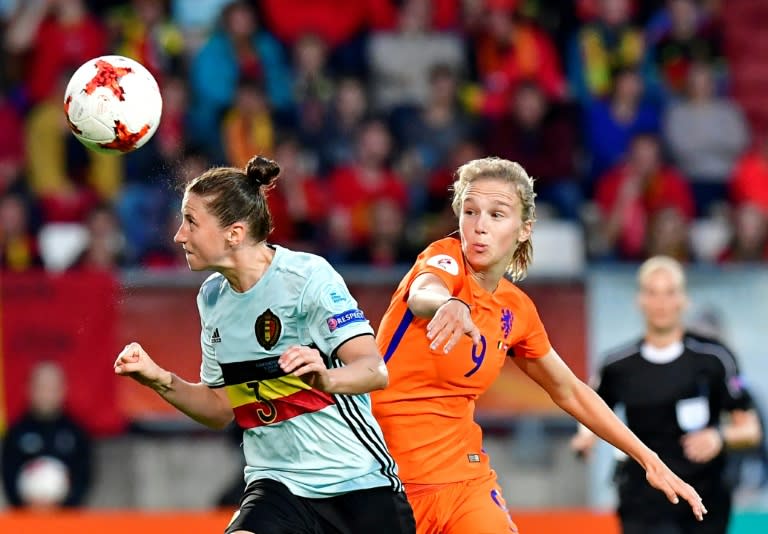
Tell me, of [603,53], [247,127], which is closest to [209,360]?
[247,127]

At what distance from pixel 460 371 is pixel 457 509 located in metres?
0.48

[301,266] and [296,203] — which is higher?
[296,203]

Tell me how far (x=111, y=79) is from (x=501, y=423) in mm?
4921

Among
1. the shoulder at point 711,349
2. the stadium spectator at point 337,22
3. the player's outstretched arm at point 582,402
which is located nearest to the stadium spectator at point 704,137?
the stadium spectator at point 337,22

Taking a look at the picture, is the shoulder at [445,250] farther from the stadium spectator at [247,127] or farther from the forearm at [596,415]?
the stadium spectator at [247,127]

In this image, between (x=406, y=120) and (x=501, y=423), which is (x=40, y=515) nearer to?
(x=501, y=423)

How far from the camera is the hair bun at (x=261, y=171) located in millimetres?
4648

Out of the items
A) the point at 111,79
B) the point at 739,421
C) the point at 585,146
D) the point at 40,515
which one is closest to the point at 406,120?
the point at 585,146

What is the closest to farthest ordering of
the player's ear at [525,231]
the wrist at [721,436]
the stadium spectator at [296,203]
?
the player's ear at [525,231]
the wrist at [721,436]
the stadium spectator at [296,203]

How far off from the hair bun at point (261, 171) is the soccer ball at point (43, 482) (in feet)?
17.1

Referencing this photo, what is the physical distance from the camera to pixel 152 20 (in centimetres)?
1125

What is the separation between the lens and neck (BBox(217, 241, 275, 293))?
4625mm

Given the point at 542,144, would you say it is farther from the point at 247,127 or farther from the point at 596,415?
the point at 596,415

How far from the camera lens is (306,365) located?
4051mm
